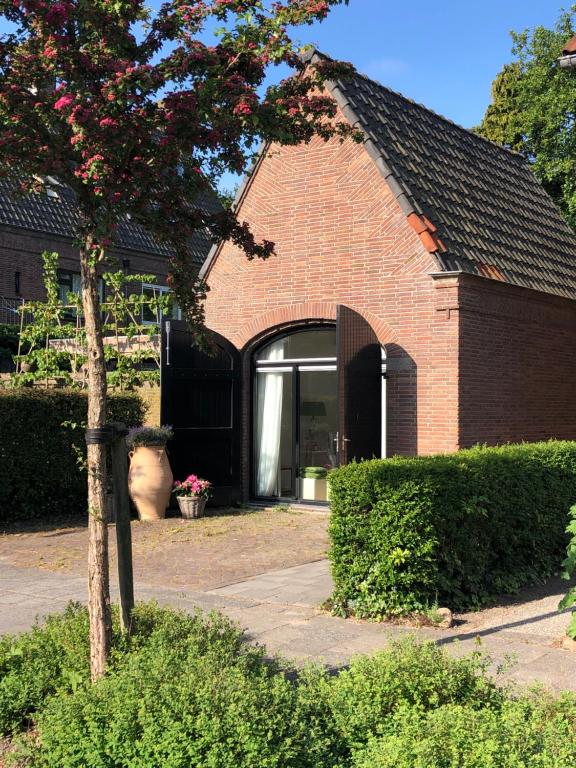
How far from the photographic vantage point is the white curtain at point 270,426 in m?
14.7

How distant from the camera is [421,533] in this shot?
7.14m

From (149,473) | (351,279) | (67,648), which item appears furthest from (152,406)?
(67,648)

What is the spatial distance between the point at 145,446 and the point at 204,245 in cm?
1809

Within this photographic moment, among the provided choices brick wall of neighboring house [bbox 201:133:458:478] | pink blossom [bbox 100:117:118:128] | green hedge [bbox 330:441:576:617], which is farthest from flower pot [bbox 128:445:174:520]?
pink blossom [bbox 100:117:118:128]

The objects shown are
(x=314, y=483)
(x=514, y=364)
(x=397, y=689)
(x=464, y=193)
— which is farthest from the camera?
(x=464, y=193)

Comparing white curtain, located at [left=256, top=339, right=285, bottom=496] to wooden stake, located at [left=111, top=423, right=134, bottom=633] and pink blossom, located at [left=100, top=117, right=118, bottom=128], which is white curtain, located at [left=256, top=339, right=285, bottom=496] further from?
pink blossom, located at [left=100, top=117, right=118, bottom=128]

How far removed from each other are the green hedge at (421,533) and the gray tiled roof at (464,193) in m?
5.03

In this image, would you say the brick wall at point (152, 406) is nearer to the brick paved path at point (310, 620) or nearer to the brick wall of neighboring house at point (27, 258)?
the brick paved path at point (310, 620)

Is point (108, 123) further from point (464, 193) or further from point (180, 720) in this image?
point (464, 193)

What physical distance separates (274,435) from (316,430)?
91cm

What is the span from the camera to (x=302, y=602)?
7.68 metres

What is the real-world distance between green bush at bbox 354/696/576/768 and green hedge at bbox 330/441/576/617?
10.4ft

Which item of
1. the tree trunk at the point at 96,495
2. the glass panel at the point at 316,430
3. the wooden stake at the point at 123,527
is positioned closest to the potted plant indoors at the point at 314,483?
the glass panel at the point at 316,430

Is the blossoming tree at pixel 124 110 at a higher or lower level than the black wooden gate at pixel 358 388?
higher
